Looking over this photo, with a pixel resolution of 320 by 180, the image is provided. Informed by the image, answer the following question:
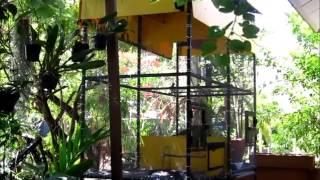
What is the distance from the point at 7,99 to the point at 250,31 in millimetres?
2567

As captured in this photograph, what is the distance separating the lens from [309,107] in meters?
7.59

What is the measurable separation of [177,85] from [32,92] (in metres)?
1.48

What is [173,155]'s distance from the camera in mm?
4914

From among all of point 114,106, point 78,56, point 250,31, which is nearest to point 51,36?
point 78,56

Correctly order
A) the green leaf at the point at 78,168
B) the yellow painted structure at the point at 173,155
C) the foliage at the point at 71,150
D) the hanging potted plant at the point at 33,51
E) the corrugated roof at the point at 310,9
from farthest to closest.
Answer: the yellow painted structure at the point at 173,155 < the corrugated roof at the point at 310,9 < the hanging potted plant at the point at 33,51 < the foliage at the point at 71,150 < the green leaf at the point at 78,168

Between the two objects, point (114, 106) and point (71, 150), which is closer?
point (114, 106)

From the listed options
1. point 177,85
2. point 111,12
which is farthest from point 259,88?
point 111,12

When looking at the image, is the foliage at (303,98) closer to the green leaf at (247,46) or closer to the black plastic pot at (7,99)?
the black plastic pot at (7,99)

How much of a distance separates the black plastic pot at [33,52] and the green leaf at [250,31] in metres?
2.60

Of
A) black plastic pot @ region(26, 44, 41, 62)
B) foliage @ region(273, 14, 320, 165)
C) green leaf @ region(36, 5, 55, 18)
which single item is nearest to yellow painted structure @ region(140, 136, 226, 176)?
black plastic pot @ region(26, 44, 41, 62)

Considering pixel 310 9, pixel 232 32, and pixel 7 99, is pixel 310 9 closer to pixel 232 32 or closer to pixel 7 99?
pixel 7 99

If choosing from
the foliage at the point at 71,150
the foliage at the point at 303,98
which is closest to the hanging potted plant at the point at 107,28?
the foliage at the point at 71,150

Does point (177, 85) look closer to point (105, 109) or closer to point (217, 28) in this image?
point (105, 109)

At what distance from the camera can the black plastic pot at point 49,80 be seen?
3803 mm
